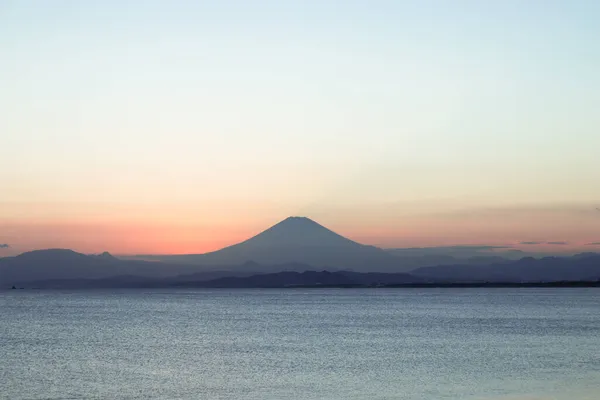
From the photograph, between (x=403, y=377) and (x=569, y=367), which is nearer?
(x=403, y=377)

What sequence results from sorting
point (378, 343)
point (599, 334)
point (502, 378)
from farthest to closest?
point (599, 334), point (378, 343), point (502, 378)

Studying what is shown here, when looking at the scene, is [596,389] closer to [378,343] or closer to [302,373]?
[302,373]

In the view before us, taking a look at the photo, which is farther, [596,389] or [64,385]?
[64,385]

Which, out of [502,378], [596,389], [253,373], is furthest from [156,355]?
[596,389]

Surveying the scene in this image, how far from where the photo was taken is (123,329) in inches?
2672

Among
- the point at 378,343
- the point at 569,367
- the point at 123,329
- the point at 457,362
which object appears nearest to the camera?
the point at 569,367

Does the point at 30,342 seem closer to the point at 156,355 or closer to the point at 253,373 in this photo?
the point at 156,355

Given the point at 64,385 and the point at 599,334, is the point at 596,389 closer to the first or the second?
the point at 64,385

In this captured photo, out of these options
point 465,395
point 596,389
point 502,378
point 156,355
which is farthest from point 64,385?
point 596,389

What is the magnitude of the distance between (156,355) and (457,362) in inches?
628

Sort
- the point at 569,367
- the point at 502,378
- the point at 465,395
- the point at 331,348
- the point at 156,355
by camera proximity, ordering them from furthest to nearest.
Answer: the point at 331,348 < the point at 156,355 < the point at 569,367 < the point at 502,378 < the point at 465,395

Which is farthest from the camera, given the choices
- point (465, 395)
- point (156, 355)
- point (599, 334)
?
point (599, 334)

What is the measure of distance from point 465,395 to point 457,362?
38.1ft

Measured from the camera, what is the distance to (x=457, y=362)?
41.1m
